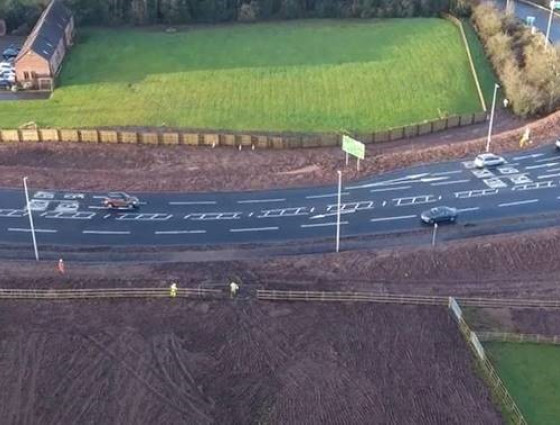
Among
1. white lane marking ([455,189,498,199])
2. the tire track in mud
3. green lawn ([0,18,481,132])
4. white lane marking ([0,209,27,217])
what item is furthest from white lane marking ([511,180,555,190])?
white lane marking ([0,209,27,217])

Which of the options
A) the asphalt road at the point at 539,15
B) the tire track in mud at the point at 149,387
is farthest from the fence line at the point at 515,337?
the asphalt road at the point at 539,15

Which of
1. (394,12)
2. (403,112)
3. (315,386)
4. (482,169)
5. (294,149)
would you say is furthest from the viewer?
(394,12)

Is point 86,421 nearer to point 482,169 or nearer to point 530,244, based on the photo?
point 530,244

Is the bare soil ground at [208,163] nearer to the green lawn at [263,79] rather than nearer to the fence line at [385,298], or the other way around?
the green lawn at [263,79]

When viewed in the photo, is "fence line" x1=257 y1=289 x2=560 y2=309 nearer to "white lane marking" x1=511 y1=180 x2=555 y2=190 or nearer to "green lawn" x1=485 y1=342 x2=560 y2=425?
"green lawn" x1=485 y1=342 x2=560 y2=425

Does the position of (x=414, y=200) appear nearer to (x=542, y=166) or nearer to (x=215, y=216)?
(x=542, y=166)

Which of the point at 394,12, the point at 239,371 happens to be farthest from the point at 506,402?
the point at 394,12

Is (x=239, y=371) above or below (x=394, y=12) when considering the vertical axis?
below
